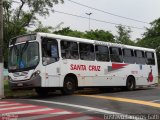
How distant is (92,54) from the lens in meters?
23.0

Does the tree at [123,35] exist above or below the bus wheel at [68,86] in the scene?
above

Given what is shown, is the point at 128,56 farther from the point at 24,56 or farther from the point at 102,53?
the point at 24,56

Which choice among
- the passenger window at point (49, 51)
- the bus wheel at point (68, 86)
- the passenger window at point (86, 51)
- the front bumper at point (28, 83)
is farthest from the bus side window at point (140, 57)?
the front bumper at point (28, 83)

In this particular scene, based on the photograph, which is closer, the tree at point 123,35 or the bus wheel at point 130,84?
the bus wheel at point 130,84

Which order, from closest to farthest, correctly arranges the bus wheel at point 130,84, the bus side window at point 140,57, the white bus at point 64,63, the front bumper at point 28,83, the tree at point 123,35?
the front bumper at point 28,83
the white bus at point 64,63
the bus wheel at point 130,84
the bus side window at point 140,57
the tree at point 123,35

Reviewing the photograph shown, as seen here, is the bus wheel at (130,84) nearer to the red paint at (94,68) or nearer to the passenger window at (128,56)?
the passenger window at (128,56)

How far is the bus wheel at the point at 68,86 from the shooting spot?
69.2 feet

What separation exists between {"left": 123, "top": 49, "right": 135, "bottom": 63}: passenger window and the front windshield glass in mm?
7971

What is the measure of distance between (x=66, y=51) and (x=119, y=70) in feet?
18.0

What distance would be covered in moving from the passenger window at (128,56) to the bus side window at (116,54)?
20.5 inches

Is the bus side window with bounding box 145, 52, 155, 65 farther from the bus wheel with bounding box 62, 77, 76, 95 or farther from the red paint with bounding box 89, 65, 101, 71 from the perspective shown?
the bus wheel with bounding box 62, 77, 76, 95

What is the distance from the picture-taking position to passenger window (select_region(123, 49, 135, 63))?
26.1 meters

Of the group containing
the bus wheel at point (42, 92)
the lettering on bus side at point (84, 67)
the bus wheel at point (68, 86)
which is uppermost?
the lettering on bus side at point (84, 67)

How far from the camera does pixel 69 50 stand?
2130 cm
